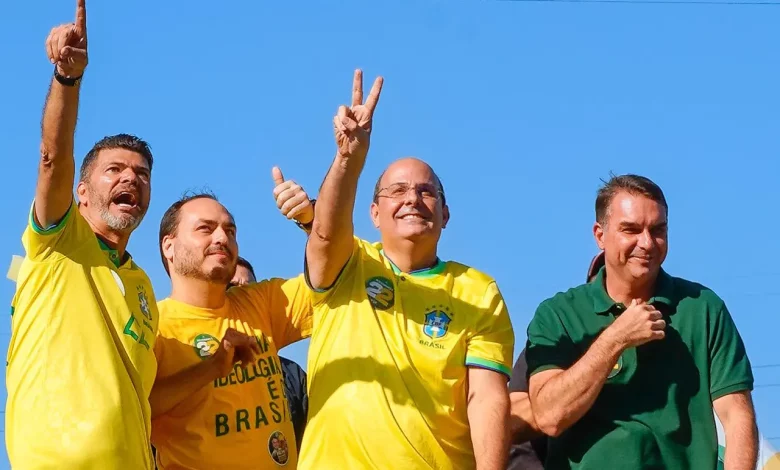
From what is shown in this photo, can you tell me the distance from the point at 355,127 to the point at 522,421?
180 cm

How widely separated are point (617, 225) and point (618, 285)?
33 centimetres

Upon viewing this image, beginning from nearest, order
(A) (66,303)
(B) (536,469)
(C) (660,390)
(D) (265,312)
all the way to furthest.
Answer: (A) (66,303) → (C) (660,390) → (B) (536,469) → (D) (265,312)

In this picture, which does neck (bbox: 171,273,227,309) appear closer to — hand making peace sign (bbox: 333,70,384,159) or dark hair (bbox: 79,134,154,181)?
dark hair (bbox: 79,134,154,181)

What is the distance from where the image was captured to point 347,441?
18.3ft

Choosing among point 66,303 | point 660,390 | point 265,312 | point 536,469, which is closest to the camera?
→ point 66,303

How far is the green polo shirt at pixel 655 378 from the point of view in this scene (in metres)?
5.85

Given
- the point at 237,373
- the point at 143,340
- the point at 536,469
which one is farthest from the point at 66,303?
the point at 536,469

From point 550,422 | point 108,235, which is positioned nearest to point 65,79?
point 108,235

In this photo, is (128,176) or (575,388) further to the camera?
(128,176)

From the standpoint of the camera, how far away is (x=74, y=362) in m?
5.44

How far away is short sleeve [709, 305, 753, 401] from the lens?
5898 millimetres

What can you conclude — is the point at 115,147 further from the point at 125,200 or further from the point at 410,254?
the point at 410,254

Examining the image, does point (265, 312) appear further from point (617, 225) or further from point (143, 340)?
point (617, 225)

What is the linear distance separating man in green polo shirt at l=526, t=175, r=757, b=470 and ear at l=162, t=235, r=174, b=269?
2.15 meters
